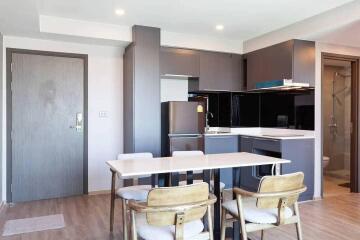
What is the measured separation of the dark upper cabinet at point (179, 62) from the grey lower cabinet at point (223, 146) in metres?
1.04

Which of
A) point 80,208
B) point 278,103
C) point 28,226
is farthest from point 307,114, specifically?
point 28,226

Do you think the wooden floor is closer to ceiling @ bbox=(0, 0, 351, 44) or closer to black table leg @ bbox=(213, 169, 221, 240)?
black table leg @ bbox=(213, 169, 221, 240)

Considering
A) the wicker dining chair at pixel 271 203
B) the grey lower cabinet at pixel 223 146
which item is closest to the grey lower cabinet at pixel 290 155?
the grey lower cabinet at pixel 223 146

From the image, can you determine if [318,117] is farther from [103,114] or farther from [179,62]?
[103,114]

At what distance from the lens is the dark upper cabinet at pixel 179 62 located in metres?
4.33

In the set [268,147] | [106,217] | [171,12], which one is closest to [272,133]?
[268,147]

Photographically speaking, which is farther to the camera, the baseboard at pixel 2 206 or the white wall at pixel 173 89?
the white wall at pixel 173 89

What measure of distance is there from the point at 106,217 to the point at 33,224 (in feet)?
2.50

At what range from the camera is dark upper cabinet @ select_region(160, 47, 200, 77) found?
14.2 feet

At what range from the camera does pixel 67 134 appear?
4.21 meters

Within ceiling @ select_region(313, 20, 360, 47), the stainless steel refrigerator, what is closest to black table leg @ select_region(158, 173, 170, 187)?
the stainless steel refrigerator

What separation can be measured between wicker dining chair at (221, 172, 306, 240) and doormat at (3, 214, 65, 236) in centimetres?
202

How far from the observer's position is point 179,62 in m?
4.42

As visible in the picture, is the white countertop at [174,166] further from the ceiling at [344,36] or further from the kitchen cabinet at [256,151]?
the ceiling at [344,36]
